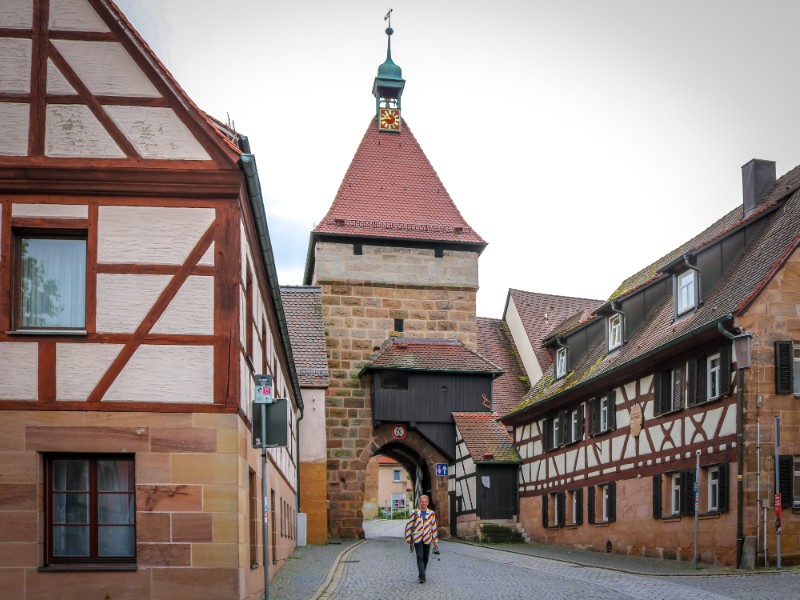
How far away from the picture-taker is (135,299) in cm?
1239

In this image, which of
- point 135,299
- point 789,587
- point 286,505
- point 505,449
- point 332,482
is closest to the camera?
point 135,299

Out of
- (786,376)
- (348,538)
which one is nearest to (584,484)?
(786,376)

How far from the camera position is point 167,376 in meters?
12.3

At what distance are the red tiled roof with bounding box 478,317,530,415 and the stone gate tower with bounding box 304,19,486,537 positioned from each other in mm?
3832

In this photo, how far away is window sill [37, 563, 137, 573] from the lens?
11742 mm

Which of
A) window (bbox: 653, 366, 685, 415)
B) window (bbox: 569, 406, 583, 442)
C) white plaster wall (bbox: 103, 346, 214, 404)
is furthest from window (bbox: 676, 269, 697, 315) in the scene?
white plaster wall (bbox: 103, 346, 214, 404)

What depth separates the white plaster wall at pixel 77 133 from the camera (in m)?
12.6

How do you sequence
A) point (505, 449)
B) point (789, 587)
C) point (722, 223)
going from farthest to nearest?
point (505, 449)
point (722, 223)
point (789, 587)

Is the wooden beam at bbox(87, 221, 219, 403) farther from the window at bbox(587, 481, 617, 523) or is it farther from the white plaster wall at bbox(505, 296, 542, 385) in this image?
the white plaster wall at bbox(505, 296, 542, 385)

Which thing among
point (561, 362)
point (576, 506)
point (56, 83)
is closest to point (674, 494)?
point (576, 506)

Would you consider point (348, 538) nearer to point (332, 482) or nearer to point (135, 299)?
point (332, 482)

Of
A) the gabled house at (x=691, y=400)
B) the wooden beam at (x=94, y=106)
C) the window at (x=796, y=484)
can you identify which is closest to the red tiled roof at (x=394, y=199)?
the gabled house at (x=691, y=400)

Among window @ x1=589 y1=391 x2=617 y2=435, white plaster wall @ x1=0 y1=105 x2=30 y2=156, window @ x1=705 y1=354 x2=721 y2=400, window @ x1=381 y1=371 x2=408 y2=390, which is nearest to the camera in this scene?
white plaster wall @ x1=0 y1=105 x2=30 y2=156

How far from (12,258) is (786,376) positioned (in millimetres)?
13118
